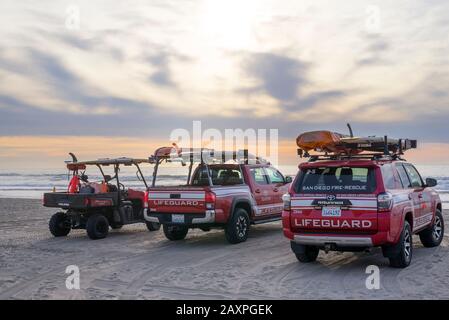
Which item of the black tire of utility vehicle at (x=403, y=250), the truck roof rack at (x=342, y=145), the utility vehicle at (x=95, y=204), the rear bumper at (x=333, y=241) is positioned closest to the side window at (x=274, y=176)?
the utility vehicle at (x=95, y=204)

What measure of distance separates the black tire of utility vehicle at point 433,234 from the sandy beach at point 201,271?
6.1 inches

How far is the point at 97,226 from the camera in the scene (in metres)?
13.3

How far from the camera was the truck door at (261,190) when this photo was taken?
12.9 metres

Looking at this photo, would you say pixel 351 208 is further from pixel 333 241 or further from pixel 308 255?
pixel 308 255

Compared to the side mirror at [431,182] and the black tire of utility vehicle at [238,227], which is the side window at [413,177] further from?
the black tire of utility vehicle at [238,227]

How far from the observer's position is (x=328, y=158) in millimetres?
9453

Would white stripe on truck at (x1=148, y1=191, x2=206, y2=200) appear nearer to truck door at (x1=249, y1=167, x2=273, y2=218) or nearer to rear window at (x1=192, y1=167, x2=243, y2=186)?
rear window at (x1=192, y1=167, x2=243, y2=186)

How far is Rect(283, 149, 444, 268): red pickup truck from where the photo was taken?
27.5ft

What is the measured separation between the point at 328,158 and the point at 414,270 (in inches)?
91.2

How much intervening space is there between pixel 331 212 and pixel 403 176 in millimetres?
1956

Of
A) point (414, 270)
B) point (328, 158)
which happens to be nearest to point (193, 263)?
point (328, 158)

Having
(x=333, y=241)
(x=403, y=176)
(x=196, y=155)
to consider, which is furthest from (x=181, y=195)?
(x=403, y=176)
